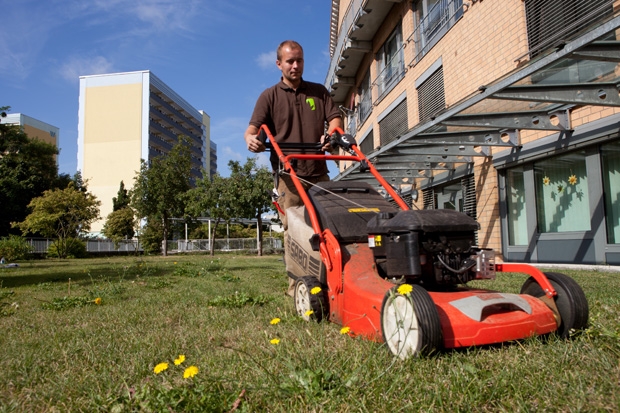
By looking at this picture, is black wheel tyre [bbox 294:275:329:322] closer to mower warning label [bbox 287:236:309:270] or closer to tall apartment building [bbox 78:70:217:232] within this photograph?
mower warning label [bbox 287:236:309:270]

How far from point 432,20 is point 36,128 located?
74.8 meters

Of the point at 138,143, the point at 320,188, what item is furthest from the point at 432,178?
the point at 138,143

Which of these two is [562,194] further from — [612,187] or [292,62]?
[292,62]

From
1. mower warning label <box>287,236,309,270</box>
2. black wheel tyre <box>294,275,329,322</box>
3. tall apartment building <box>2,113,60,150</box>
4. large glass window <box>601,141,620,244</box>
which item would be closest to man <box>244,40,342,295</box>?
mower warning label <box>287,236,309,270</box>

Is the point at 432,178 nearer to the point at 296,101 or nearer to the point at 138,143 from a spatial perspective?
the point at 296,101

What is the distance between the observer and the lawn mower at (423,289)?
217cm

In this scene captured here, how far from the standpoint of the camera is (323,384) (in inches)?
69.6

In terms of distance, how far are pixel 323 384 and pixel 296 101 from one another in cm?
319

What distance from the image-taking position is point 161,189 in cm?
3044

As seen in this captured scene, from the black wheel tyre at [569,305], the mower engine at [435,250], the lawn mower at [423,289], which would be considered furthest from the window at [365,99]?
the black wheel tyre at [569,305]

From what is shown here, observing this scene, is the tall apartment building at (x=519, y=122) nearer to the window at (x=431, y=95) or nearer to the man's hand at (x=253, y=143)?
the window at (x=431, y=95)

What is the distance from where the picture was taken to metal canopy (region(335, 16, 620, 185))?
5.57 meters

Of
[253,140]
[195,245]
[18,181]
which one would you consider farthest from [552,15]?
[18,181]

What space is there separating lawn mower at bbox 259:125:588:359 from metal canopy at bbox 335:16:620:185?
9.74 feet
